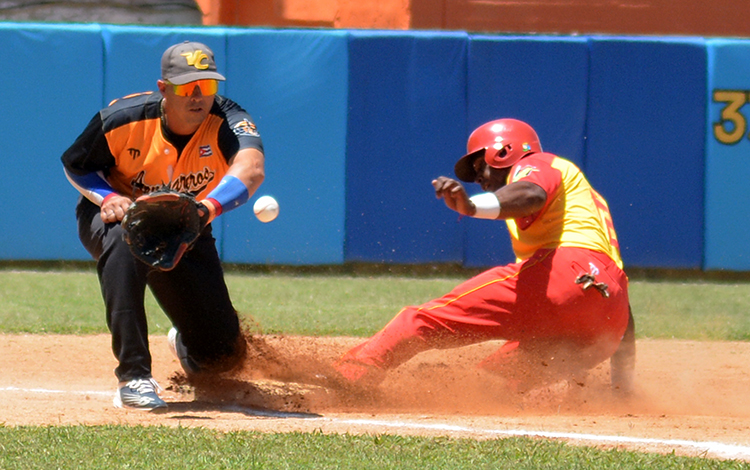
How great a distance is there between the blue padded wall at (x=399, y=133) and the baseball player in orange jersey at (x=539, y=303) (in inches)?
187

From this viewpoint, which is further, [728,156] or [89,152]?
[728,156]

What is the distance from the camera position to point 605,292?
14.1ft

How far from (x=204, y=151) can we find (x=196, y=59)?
0.45m

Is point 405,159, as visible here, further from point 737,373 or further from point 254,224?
point 737,373

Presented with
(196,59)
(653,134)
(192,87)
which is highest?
(196,59)

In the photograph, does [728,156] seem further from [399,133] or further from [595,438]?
[595,438]

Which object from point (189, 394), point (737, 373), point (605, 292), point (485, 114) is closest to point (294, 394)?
point (189, 394)

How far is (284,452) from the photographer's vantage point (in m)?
3.31

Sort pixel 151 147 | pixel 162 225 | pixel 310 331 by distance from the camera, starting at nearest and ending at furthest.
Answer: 1. pixel 162 225
2. pixel 151 147
3. pixel 310 331

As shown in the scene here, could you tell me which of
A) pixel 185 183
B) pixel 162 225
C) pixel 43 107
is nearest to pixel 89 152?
pixel 185 183

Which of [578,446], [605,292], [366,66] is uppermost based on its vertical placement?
[366,66]

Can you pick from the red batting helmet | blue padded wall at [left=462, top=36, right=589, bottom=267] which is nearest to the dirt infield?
the red batting helmet

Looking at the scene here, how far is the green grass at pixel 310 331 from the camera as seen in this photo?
319 cm

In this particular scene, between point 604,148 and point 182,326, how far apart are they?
5927 millimetres
